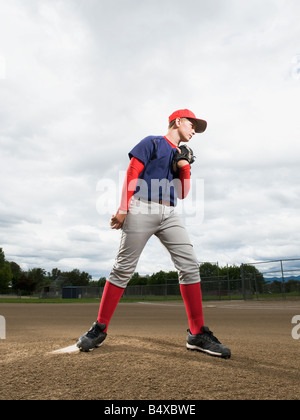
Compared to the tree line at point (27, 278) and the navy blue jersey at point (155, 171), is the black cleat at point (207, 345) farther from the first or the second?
the tree line at point (27, 278)

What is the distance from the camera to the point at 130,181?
291cm

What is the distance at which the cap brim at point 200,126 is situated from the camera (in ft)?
11.1

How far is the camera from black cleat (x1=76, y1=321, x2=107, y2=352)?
266 centimetres

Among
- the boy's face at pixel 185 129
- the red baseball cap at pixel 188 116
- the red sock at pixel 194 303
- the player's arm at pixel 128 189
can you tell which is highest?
the red baseball cap at pixel 188 116

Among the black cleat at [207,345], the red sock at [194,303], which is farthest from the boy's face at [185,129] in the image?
the black cleat at [207,345]

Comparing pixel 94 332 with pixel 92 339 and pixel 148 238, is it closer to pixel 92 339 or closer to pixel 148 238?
pixel 92 339

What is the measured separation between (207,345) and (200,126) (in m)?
2.07

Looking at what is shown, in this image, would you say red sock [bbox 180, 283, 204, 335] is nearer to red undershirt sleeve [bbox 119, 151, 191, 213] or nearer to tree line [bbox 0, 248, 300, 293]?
red undershirt sleeve [bbox 119, 151, 191, 213]

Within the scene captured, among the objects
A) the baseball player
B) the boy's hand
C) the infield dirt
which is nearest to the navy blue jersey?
the baseball player
